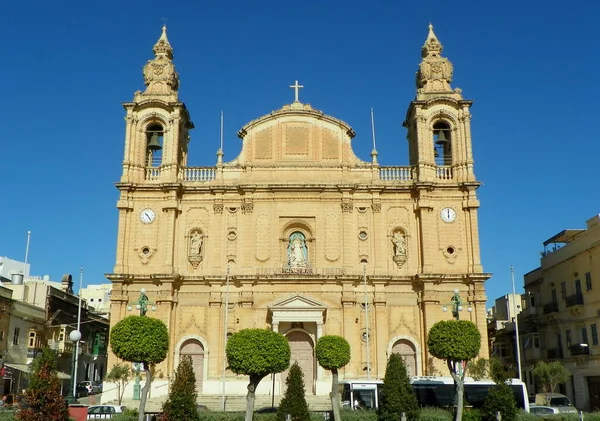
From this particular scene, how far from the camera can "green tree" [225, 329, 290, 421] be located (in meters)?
23.3

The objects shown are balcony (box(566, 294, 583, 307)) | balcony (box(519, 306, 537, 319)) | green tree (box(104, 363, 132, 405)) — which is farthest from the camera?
balcony (box(519, 306, 537, 319))

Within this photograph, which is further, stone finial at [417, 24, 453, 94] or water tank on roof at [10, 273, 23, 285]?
water tank on roof at [10, 273, 23, 285]

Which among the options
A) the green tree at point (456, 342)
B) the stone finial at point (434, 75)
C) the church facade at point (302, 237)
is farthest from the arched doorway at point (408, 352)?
the stone finial at point (434, 75)

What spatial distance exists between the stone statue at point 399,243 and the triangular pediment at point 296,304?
219 inches

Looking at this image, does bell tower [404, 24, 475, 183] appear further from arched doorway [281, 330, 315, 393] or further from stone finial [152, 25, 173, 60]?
stone finial [152, 25, 173, 60]

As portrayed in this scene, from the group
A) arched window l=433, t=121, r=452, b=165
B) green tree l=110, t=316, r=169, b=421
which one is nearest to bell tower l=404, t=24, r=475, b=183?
arched window l=433, t=121, r=452, b=165

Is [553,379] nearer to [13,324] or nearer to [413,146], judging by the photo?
[413,146]

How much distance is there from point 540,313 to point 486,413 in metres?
22.7

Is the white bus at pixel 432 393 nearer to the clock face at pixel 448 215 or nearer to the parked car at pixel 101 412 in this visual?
the parked car at pixel 101 412

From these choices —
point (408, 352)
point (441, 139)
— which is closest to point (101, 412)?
point (408, 352)

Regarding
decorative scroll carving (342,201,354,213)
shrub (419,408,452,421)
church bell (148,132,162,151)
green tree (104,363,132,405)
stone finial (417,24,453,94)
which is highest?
stone finial (417,24,453,94)

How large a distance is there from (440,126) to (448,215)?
6.23m

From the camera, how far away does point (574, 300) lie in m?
38.5

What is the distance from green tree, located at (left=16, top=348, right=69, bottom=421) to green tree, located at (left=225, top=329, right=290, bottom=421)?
612cm
